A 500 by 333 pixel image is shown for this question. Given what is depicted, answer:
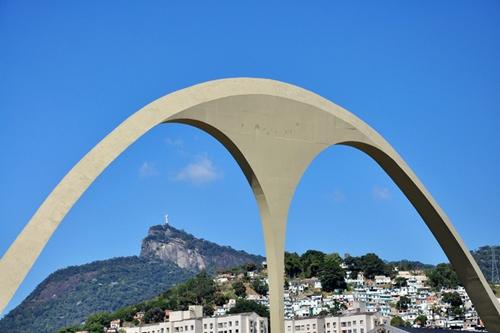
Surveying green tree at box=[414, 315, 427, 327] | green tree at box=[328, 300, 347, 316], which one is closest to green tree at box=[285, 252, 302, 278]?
green tree at box=[328, 300, 347, 316]

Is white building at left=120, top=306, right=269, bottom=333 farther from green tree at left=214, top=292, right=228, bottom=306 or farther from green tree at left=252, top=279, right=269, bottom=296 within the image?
green tree at left=252, top=279, right=269, bottom=296

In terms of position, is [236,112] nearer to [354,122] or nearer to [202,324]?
[354,122]

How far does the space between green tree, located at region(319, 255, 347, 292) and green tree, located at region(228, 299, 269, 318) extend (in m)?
15.9

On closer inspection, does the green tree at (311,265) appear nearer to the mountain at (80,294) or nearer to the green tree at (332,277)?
the green tree at (332,277)

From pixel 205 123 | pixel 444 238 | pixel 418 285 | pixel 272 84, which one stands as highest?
pixel 418 285

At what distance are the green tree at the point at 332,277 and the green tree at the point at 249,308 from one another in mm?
15898

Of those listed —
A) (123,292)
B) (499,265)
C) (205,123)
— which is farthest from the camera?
(123,292)

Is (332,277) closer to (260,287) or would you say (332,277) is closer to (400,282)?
(260,287)

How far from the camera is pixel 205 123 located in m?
17.3

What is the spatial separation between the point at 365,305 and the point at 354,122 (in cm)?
8943

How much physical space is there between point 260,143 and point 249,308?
84.8m

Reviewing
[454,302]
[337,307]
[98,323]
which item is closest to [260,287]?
[337,307]

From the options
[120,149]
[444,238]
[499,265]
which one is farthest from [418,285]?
[120,149]

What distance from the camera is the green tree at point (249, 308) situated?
99938 mm
